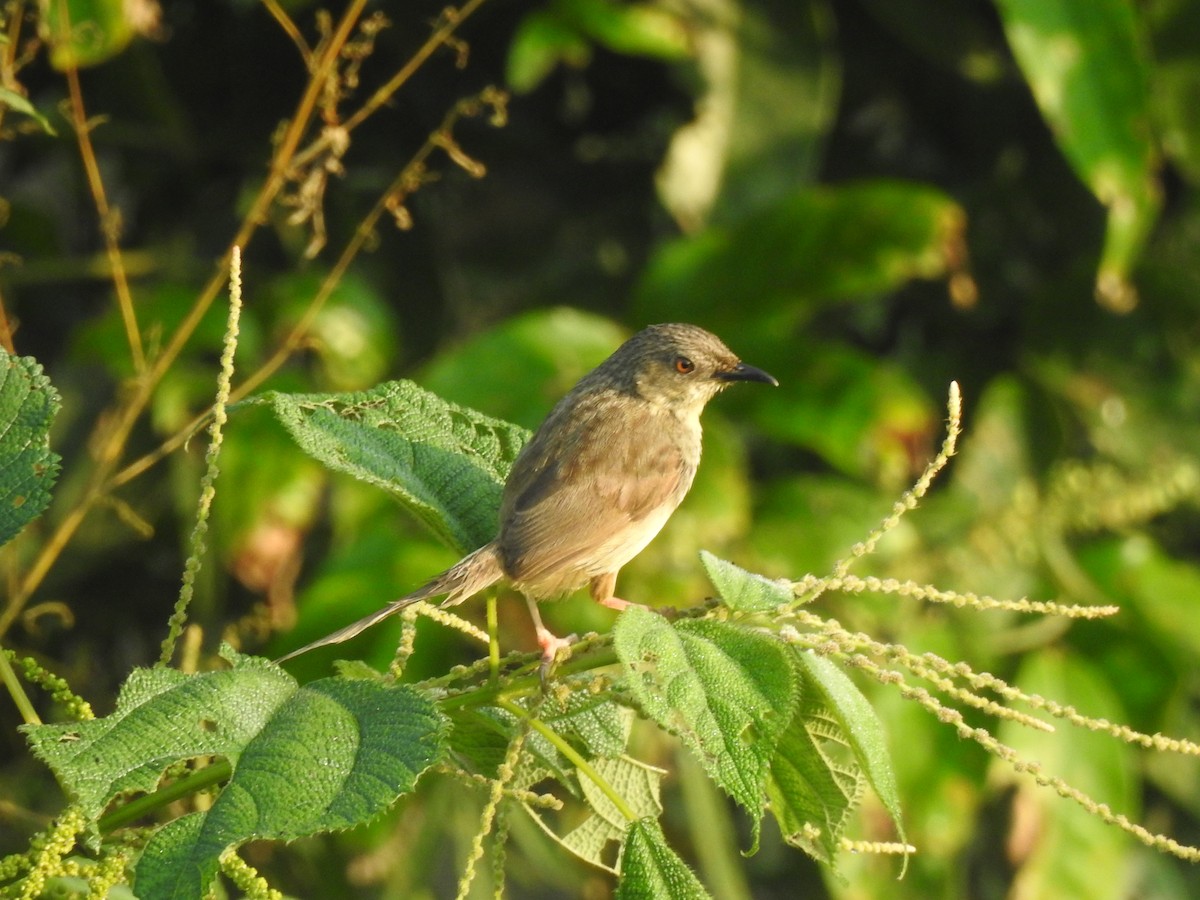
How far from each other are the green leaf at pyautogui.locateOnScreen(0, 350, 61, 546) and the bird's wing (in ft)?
3.56

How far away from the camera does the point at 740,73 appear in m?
4.93

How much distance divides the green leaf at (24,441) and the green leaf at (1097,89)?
3.41 m

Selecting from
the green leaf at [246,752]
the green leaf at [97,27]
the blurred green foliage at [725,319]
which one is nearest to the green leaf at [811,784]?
the green leaf at [246,752]

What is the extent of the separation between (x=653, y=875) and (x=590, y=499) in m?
1.54

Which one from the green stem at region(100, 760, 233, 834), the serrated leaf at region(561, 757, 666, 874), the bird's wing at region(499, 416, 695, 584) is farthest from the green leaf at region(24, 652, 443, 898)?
the bird's wing at region(499, 416, 695, 584)

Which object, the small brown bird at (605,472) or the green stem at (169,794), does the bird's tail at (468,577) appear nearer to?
the small brown bird at (605,472)

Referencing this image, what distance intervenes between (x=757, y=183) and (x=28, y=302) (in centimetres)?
262

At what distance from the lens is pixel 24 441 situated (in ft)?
6.29

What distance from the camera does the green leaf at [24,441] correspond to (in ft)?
6.08

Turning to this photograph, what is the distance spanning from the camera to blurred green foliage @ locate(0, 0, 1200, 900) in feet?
15.0

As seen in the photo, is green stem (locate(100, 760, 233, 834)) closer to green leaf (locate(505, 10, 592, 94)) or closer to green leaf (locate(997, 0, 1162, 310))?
green leaf (locate(505, 10, 592, 94))

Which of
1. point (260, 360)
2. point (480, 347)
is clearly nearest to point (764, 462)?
point (480, 347)

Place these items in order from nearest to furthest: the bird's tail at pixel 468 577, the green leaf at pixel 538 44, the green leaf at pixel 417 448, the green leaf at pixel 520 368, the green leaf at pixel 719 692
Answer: the green leaf at pixel 719 692
the green leaf at pixel 417 448
the bird's tail at pixel 468 577
the green leaf at pixel 520 368
the green leaf at pixel 538 44

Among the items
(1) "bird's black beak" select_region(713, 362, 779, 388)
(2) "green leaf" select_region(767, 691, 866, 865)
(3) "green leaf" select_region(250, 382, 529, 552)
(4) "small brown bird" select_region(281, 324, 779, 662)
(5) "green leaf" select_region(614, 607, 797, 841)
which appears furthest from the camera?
(1) "bird's black beak" select_region(713, 362, 779, 388)
